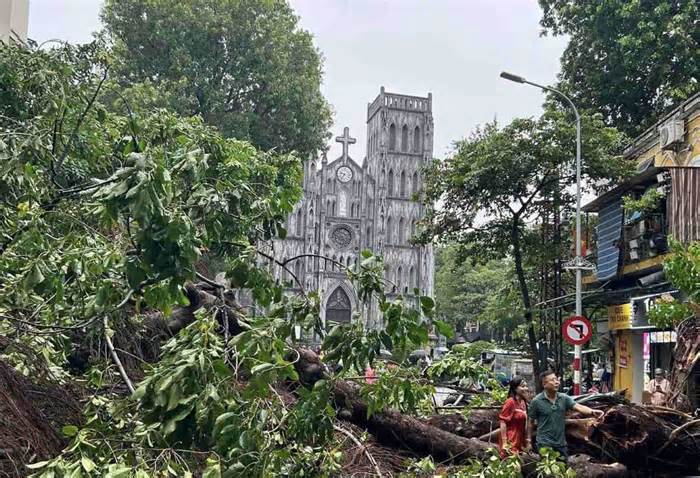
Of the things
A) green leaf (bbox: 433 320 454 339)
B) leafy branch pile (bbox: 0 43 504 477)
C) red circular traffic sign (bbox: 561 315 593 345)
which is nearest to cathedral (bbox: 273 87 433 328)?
red circular traffic sign (bbox: 561 315 593 345)

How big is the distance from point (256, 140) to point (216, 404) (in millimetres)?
23286

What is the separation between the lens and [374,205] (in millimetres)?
57500

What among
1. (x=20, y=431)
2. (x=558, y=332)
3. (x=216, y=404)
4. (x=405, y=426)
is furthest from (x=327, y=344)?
(x=558, y=332)

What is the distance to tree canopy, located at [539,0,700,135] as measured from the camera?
20.4 meters

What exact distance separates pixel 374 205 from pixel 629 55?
1462 inches

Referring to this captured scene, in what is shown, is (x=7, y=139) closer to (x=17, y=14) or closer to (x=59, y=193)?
(x=59, y=193)

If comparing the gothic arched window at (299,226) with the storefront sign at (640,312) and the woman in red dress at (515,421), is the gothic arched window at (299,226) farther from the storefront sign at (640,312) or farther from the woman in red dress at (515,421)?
the woman in red dress at (515,421)

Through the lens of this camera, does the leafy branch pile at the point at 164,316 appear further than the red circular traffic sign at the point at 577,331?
No

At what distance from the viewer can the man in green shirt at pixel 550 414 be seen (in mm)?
6430

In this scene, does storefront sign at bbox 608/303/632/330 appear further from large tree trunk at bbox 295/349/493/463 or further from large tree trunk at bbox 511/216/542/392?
large tree trunk at bbox 295/349/493/463

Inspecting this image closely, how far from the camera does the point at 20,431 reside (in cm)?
434

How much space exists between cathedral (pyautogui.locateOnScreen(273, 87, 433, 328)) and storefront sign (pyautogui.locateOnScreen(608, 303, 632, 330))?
34.4m

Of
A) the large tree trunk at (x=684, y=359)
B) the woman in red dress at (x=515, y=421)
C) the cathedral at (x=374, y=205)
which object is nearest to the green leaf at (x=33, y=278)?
the woman in red dress at (x=515, y=421)

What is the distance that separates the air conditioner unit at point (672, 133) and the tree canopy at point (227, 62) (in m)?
12.4
